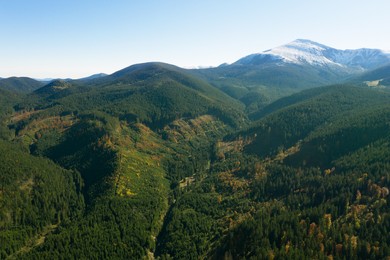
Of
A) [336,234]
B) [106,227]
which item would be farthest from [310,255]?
[106,227]

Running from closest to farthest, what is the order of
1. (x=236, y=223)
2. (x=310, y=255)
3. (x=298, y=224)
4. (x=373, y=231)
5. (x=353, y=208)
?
(x=310, y=255)
(x=373, y=231)
(x=298, y=224)
(x=353, y=208)
(x=236, y=223)

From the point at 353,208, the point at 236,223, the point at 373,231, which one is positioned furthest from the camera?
the point at 236,223

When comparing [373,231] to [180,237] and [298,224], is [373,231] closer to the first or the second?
[298,224]

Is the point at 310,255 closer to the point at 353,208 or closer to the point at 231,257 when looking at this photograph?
the point at 231,257

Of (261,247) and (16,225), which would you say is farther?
(16,225)

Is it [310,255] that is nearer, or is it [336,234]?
[310,255]

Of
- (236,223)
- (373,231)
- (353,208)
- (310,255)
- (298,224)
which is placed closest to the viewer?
(310,255)

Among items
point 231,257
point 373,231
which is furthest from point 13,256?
point 373,231

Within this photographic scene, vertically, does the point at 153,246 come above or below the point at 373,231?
below

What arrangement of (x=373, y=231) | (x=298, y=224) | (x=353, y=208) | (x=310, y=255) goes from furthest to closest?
(x=353, y=208), (x=298, y=224), (x=373, y=231), (x=310, y=255)
